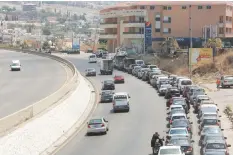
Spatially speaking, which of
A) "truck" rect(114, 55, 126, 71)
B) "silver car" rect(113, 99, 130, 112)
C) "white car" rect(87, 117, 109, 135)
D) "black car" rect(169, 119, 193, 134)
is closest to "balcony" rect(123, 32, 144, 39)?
"truck" rect(114, 55, 126, 71)

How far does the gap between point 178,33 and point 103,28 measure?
108ft

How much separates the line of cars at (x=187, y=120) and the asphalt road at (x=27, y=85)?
12.0 m

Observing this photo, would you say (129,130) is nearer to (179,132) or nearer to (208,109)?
(208,109)

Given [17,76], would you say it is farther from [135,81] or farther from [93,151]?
[93,151]

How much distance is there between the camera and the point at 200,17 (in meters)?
131

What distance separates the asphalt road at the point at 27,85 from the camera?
2194 inches

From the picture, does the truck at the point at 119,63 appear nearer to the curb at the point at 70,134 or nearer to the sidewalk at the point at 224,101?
the sidewalk at the point at 224,101

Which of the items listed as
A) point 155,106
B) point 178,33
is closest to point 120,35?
point 178,33

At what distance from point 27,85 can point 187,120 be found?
38.3 meters

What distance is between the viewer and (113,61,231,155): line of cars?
30688 millimetres

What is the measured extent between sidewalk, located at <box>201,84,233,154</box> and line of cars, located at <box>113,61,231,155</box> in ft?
2.44

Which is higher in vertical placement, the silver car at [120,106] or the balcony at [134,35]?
the balcony at [134,35]

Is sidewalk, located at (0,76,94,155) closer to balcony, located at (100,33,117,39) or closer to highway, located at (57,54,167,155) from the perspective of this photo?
highway, located at (57,54,167,155)

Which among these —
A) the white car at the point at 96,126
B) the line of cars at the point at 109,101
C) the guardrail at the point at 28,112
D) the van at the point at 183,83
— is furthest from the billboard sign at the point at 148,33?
the white car at the point at 96,126
